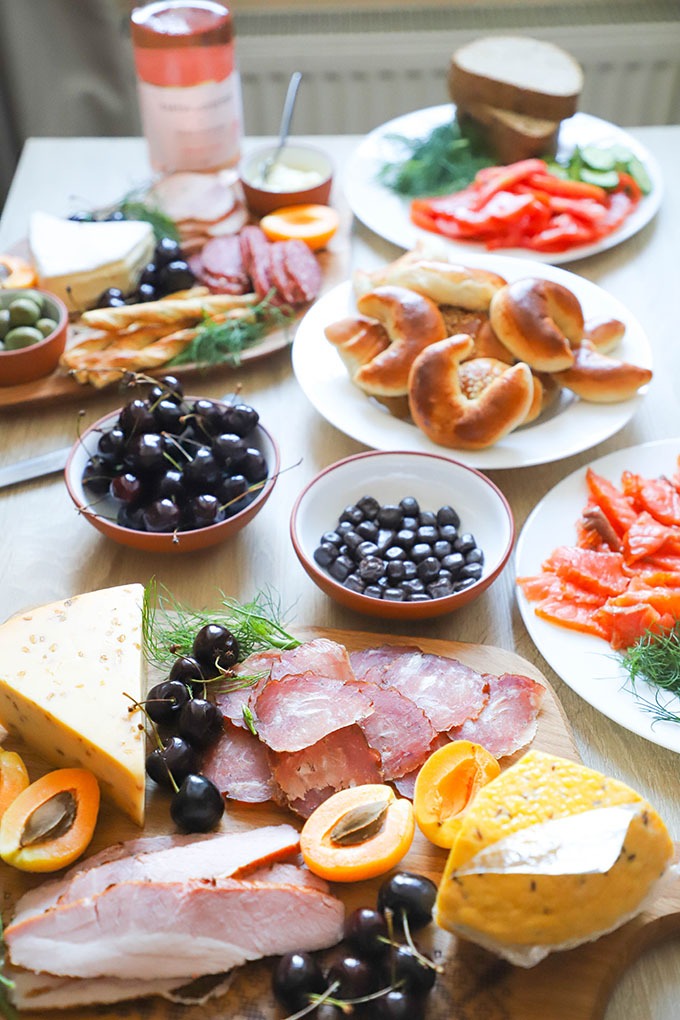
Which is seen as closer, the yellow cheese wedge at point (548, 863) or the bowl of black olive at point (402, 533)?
the yellow cheese wedge at point (548, 863)

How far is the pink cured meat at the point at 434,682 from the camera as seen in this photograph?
1168 mm

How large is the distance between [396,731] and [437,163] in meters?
1.62

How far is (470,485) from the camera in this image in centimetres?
145

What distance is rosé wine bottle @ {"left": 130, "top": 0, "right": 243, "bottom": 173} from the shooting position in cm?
212

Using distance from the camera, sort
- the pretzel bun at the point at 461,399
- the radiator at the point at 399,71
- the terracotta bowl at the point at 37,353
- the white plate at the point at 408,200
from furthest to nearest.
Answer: the radiator at the point at 399,71
the white plate at the point at 408,200
the terracotta bowl at the point at 37,353
the pretzel bun at the point at 461,399

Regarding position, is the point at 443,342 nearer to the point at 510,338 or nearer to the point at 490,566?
the point at 510,338

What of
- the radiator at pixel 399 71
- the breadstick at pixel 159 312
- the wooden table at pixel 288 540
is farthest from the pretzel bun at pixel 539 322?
the radiator at pixel 399 71

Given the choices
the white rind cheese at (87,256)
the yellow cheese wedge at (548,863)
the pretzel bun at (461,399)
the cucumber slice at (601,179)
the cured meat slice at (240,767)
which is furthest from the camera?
the cucumber slice at (601,179)

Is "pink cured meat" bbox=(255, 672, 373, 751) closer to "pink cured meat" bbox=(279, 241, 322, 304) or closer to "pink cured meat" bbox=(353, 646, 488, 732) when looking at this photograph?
"pink cured meat" bbox=(353, 646, 488, 732)

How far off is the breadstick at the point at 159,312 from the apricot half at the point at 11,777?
0.93 m

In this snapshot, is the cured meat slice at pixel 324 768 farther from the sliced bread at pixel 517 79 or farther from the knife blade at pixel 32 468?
the sliced bread at pixel 517 79

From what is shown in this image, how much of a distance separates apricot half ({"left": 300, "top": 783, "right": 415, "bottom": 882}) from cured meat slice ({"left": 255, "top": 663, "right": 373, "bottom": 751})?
0.08 meters

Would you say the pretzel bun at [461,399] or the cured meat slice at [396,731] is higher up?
the pretzel bun at [461,399]

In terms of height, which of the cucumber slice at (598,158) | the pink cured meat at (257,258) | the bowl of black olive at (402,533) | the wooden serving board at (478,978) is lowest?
the wooden serving board at (478,978)
